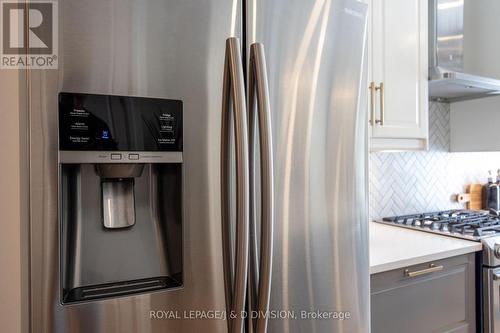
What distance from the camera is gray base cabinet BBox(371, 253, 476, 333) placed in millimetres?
1325

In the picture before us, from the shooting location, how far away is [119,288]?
29.8 inches

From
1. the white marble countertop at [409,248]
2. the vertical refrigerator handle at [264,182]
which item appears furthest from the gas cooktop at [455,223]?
the vertical refrigerator handle at [264,182]

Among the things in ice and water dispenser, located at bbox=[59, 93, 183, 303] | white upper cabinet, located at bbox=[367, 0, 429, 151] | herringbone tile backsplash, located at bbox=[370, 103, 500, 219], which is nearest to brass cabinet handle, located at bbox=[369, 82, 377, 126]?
white upper cabinet, located at bbox=[367, 0, 429, 151]

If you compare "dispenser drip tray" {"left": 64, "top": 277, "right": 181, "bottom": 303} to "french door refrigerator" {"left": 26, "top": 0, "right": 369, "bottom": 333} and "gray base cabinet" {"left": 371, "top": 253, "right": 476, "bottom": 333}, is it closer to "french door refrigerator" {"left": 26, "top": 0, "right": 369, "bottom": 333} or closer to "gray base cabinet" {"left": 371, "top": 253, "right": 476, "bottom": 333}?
"french door refrigerator" {"left": 26, "top": 0, "right": 369, "bottom": 333}

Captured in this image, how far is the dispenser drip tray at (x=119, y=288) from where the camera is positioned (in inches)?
28.2

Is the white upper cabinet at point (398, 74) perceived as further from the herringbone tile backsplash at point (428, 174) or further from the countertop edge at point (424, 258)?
the countertop edge at point (424, 258)

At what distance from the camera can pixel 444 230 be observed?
1.83 m

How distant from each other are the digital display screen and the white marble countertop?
92cm

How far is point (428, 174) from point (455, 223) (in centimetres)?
51

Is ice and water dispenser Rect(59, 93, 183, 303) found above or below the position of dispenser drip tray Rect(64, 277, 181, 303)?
above

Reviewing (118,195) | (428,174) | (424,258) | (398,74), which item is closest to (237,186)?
(118,195)

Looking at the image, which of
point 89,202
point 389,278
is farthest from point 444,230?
point 89,202

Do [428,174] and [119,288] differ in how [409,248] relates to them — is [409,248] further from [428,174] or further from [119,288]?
[119,288]

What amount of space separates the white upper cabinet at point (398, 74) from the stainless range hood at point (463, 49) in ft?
0.53
